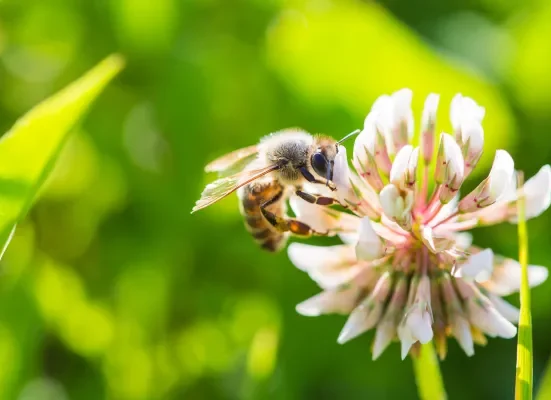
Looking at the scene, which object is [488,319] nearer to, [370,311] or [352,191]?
[370,311]

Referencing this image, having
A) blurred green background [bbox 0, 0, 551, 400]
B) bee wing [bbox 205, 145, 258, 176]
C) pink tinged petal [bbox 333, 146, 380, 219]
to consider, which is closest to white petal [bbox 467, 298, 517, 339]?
pink tinged petal [bbox 333, 146, 380, 219]

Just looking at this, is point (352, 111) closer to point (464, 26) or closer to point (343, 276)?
point (464, 26)

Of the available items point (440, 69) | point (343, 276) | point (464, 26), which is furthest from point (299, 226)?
point (464, 26)

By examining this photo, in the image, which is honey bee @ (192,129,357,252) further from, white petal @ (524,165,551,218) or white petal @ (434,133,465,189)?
white petal @ (524,165,551,218)

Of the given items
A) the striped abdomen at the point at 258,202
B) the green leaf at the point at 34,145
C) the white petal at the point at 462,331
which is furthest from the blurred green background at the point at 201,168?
the green leaf at the point at 34,145

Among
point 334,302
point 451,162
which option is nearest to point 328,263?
point 334,302
